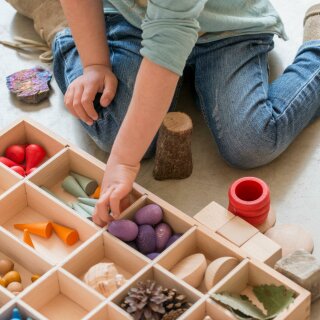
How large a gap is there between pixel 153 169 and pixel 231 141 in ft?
0.54

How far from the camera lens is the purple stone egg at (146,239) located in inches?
57.1

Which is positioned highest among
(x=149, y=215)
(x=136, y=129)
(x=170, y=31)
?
(x=170, y=31)

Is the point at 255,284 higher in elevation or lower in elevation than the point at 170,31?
lower

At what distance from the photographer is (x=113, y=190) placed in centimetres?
143

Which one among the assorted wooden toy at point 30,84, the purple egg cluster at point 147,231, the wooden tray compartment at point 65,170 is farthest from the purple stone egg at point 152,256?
the assorted wooden toy at point 30,84

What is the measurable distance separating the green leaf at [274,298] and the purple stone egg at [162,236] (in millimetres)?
186

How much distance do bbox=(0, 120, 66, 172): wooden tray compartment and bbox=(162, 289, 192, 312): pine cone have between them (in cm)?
42

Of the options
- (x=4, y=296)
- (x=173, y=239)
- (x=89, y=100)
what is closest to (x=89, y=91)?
(x=89, y=100)

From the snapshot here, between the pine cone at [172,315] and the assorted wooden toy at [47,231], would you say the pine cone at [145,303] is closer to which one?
the pine cone at [172,315]

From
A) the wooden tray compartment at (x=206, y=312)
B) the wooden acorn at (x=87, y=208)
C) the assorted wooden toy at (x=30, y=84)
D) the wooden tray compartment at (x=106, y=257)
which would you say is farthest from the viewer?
the assorted wooden toy at (x=30, y=84)

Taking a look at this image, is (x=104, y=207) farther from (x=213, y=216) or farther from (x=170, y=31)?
(x=170, y=31)

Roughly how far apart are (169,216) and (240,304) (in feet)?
0.74

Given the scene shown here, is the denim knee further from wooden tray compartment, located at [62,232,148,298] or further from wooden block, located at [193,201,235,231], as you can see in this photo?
wooden tray compartment, located at [62,232,148,298]

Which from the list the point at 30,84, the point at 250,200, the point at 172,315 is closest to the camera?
the point at 172,315
